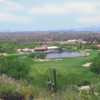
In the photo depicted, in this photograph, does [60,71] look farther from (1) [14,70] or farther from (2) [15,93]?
(2) [15,93]

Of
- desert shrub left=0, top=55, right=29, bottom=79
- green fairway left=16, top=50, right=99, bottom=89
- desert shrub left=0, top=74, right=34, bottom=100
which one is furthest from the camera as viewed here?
desert shrub left=0, top=55, right=29, bottom=79

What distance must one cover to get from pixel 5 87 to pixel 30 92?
1.18 metres

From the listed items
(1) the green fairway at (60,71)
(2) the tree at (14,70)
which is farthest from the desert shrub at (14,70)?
(1) the green fairway at (60,71)

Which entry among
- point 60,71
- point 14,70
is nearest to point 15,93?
point 60,71

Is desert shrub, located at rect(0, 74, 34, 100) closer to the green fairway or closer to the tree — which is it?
the green fairway

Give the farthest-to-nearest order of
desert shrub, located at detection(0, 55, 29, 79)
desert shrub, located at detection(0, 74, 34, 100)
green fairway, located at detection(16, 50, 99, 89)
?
desert shrub, located at detection(0, 55, 29, 79) < green fairway, located at detection(16, 50, 99, 89) < desert shrub, located at detection(0, 74, 34, 100)

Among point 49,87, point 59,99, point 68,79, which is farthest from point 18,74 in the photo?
point 59,99

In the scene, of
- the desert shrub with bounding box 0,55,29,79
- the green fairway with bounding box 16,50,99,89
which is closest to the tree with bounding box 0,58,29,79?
the desert shrub with bounding box 0,55,29,79

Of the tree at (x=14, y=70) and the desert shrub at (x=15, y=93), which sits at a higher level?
the desert shrub at (x=15, y=93)

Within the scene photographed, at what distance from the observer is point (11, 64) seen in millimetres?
18469

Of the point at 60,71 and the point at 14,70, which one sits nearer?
the point at 60,71

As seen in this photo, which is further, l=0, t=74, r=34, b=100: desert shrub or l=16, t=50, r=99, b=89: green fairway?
l=16, t=50, r=99, b=89: green fairway

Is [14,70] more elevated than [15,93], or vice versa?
[15,93]

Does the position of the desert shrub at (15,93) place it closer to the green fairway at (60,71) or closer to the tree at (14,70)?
the green fairway at (60,71)
